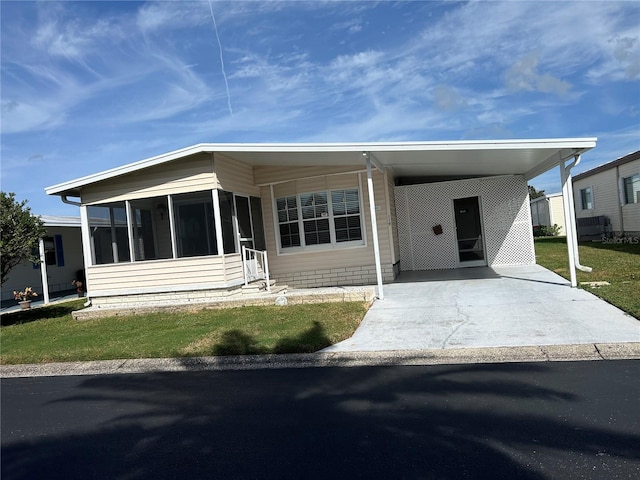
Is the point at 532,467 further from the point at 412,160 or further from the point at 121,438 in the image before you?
the point at 412,160

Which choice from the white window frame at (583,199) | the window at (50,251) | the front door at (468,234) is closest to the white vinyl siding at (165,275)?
the front door at (468,234)

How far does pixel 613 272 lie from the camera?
11227 mm

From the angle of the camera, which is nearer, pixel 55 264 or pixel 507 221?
pixel 507 221

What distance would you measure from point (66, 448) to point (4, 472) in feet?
1.55

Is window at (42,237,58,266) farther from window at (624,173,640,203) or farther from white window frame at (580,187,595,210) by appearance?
white window frame at (580,187,595,210)

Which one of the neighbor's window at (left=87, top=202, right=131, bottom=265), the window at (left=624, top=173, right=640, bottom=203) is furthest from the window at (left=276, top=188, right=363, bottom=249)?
the window at (left=624, top=173, right=640, bottom=203)

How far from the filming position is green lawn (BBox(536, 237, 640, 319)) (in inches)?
315

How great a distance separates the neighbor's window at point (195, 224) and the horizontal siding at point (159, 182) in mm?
243

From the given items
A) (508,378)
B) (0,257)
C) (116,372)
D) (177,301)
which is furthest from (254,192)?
(508,378)

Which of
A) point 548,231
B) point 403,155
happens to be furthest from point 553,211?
point 403,155

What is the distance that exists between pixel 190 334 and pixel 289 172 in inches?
228

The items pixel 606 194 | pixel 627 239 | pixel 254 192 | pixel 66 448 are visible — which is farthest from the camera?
pixel 606 194

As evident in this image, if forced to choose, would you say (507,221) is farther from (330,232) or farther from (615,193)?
(615,193)

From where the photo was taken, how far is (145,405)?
17.2ft
